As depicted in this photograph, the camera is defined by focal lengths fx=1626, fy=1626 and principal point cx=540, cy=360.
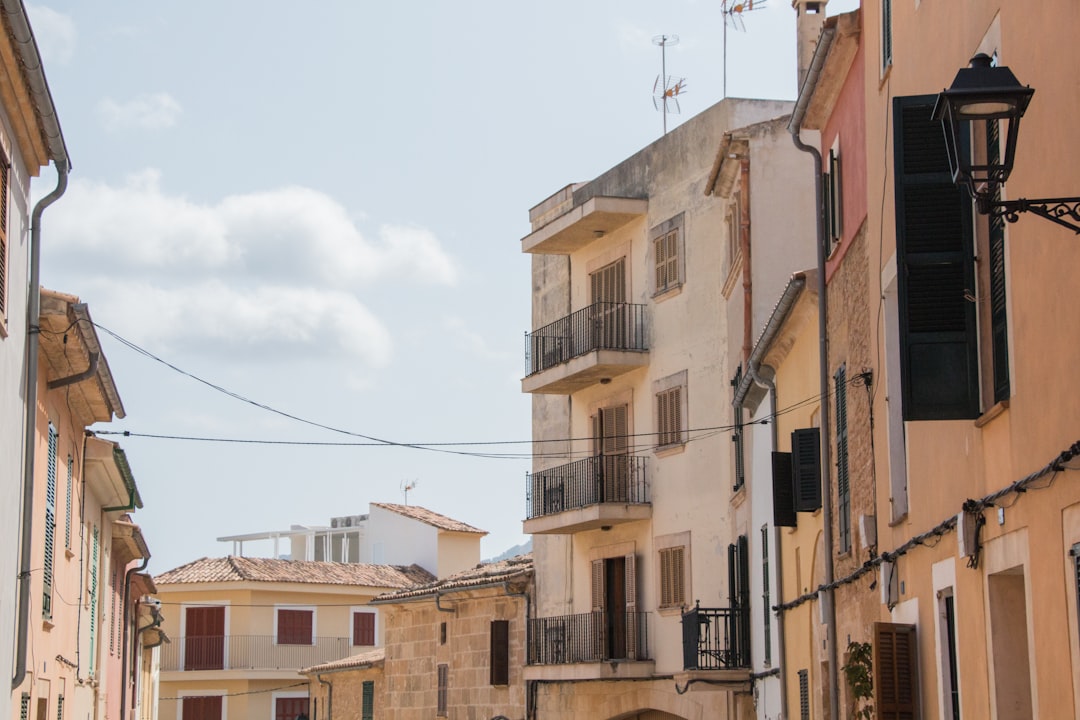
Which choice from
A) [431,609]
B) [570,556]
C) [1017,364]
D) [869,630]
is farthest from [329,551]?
[1017,364]

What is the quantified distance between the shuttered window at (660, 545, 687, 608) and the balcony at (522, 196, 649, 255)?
6637mm

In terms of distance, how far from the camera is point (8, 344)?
13.4 m

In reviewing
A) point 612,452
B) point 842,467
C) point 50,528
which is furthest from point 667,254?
point 50,528

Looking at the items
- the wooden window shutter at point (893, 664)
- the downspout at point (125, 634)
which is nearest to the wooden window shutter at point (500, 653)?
the downspout at point (125, 634)

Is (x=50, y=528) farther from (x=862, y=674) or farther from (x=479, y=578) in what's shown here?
(x=479, y=578)

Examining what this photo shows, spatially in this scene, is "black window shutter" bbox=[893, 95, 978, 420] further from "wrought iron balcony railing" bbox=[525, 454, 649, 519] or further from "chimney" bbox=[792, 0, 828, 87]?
"wrought iron balcony railing" bbox=[525, 454, 649, 519]

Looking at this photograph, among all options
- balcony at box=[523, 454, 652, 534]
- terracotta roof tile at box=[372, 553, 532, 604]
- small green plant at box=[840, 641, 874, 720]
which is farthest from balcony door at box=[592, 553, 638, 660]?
small green plant at box=[840, 641, 874, 720]

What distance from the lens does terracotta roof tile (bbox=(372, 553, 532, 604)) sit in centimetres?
3503

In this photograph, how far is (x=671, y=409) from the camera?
1194 inches

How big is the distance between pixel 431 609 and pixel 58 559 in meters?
20.7

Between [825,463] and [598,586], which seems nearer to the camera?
[825,463]

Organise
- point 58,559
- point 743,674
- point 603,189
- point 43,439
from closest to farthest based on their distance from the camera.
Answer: point 43,439 < point 58,559 < point 743,674 < point 603,189

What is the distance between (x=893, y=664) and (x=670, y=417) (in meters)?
18.1

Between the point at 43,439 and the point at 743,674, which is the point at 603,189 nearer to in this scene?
the point at 743,674
